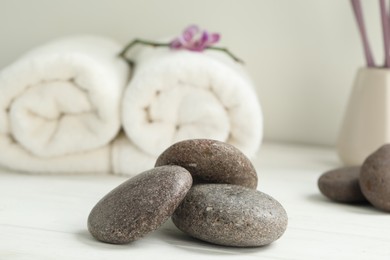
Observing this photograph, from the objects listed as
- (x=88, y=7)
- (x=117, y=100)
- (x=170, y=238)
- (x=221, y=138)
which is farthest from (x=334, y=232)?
(x=88, y=7)

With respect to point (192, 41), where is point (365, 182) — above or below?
below

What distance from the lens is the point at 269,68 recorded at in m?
1.44

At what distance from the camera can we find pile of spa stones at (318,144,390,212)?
0.89 meters

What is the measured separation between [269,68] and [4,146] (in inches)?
23.8

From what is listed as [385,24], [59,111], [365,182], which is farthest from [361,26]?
[59,111]

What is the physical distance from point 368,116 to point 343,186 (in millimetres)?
290

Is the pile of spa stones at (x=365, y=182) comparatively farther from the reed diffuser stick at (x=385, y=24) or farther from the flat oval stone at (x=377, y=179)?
the reed diffuser stick at (x=385, y=24)

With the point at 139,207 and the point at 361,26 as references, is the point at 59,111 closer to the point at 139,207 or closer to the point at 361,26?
the point at 139,207

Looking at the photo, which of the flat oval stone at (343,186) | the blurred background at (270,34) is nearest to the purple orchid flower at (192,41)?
the blurred background at (270,34)

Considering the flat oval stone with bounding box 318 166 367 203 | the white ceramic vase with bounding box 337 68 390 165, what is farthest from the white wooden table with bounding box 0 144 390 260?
the white ceramic vase with bounding box 337 68 390 165

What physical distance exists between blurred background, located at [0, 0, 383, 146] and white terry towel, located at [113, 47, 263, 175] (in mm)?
327

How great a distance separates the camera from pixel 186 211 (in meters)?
0.74

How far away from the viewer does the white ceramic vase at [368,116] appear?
1.20 meters

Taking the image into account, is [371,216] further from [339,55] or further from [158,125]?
[339,55]
